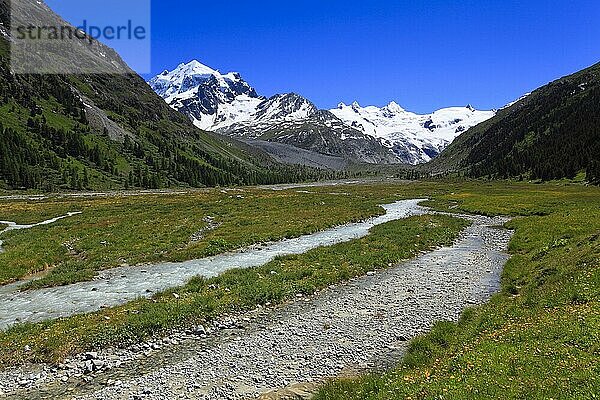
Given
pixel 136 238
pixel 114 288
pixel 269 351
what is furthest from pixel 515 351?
pixel 136 238

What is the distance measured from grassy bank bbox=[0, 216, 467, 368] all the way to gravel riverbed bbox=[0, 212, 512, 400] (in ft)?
2.76

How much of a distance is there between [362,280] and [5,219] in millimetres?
66638

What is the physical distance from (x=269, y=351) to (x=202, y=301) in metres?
6.16

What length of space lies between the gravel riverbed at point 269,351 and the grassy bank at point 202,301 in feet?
2.76

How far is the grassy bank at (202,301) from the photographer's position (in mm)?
15875

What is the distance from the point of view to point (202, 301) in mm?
20172

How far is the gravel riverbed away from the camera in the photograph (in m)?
13.0

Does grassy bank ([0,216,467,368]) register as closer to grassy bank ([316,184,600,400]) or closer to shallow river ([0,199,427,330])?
shallow river ([0,199,427,330])

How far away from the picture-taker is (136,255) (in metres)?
34.0

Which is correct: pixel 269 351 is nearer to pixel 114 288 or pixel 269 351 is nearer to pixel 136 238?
pixel 114 288

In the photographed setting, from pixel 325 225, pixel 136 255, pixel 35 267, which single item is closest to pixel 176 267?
pixel 136 255

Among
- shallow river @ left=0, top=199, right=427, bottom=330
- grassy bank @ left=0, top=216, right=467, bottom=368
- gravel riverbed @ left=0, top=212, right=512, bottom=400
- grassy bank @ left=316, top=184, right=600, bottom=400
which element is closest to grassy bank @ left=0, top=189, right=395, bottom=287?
shallow river @ left=0, top=199, right=427, bottom=330

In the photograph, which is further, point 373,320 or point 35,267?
point 35,267

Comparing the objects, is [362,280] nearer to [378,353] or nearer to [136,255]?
[378,353]
